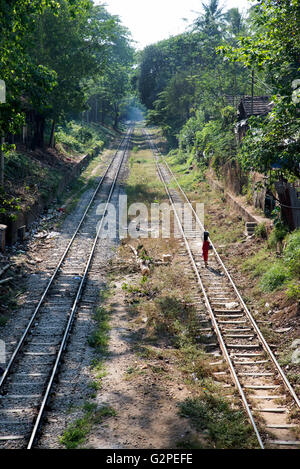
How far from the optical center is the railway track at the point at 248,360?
7055 millimetres

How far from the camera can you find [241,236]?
18094 mm

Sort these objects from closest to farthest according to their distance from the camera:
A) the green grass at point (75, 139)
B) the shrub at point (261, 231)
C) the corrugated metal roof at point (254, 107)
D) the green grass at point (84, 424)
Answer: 1. the green grass at point (84, 424)
2. the shrub at point (261, 231)
3. the corrugated metal roof at point (254, 107)
4. the green grass at point (75, 139)

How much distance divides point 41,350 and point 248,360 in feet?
15.3

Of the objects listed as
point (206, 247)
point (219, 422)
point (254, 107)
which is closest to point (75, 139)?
point (254, 107)

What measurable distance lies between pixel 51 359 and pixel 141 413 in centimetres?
272

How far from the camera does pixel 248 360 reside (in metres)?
9.36

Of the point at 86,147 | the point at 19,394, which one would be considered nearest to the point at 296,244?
the point at 19,394

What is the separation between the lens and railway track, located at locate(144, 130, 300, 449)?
7055 mm

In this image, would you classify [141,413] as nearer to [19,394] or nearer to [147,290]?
[19,394]

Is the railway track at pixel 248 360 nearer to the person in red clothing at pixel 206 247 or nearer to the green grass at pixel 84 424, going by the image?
the person in red clothing at pixel 206 247

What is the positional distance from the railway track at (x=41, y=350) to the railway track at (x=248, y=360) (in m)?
3.56

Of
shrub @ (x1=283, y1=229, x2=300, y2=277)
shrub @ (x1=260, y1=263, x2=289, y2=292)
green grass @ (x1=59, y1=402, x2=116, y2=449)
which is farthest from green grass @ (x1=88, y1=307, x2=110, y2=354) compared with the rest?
shrub @ (x1=283, y1=229, x2=300, y2=277)

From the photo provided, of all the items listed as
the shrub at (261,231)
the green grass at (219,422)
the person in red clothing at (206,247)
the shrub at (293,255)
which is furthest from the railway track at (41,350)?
the shrub at (261,231)

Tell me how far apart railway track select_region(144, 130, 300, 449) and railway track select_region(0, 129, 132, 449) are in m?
3.56
